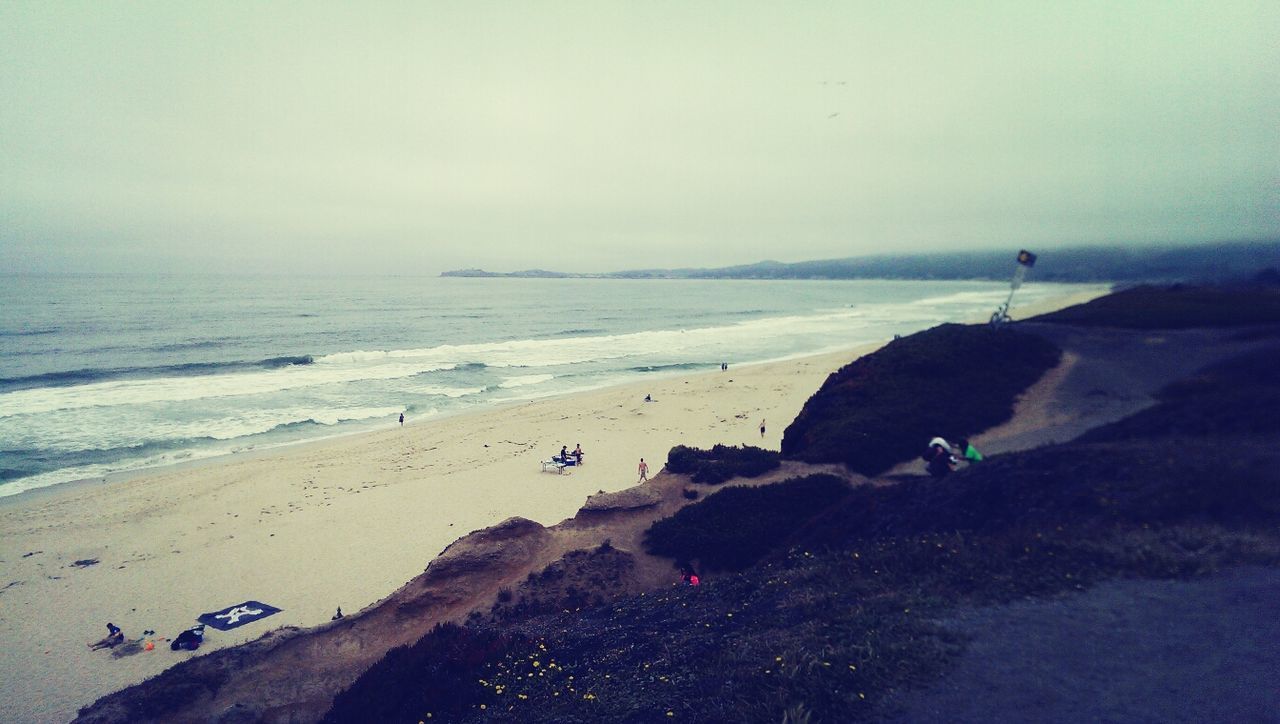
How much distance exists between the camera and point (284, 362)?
48.3 meters

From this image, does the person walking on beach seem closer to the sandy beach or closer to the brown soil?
the brown soil

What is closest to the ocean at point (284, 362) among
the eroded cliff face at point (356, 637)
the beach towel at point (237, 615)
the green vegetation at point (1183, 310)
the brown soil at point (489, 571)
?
the beach towel at point (237, 615)

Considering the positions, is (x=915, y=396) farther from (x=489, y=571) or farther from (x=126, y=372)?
(x=126, y=372)

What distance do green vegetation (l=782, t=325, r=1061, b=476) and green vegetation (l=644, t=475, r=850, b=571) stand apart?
2.08 meters

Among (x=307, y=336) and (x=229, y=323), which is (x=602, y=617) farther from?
(x=229, y=323)

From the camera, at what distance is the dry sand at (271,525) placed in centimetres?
1328

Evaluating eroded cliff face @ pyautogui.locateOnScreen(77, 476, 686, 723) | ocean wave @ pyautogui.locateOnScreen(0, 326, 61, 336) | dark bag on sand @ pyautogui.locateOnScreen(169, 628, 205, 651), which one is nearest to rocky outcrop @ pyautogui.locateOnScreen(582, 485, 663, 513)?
eroded cliff face @ pyautogui.locateOnScreen(77, 476, 686, 723)

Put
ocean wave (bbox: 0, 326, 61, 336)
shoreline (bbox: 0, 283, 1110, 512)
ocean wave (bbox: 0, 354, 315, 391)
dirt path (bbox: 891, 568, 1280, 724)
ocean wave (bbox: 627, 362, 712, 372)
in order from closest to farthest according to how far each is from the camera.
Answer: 1. dirt path (bbox: 891, 568, 1280, 724)
2. shoreline (bbox: 0, 283, 1110, 512)
3. ocean wave (bbox: 0, 354, 315, 391)
4. ocean wave (bbox: 627, 362, 712, 372)
5. ocean wave (bbox: 0, 326, 61, 336)

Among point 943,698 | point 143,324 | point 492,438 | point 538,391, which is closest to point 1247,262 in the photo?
point 943,698

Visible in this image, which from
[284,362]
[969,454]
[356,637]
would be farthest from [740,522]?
[284,362]

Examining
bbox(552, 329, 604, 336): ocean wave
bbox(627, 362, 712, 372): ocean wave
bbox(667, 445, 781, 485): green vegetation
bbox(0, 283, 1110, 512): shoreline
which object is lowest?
bbox(0, 283, 1110, 512): shoreline

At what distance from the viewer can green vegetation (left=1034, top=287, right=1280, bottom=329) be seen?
17.3 metres

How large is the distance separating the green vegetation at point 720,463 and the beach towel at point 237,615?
10765 mm

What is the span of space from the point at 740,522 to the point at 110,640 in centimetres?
1428
